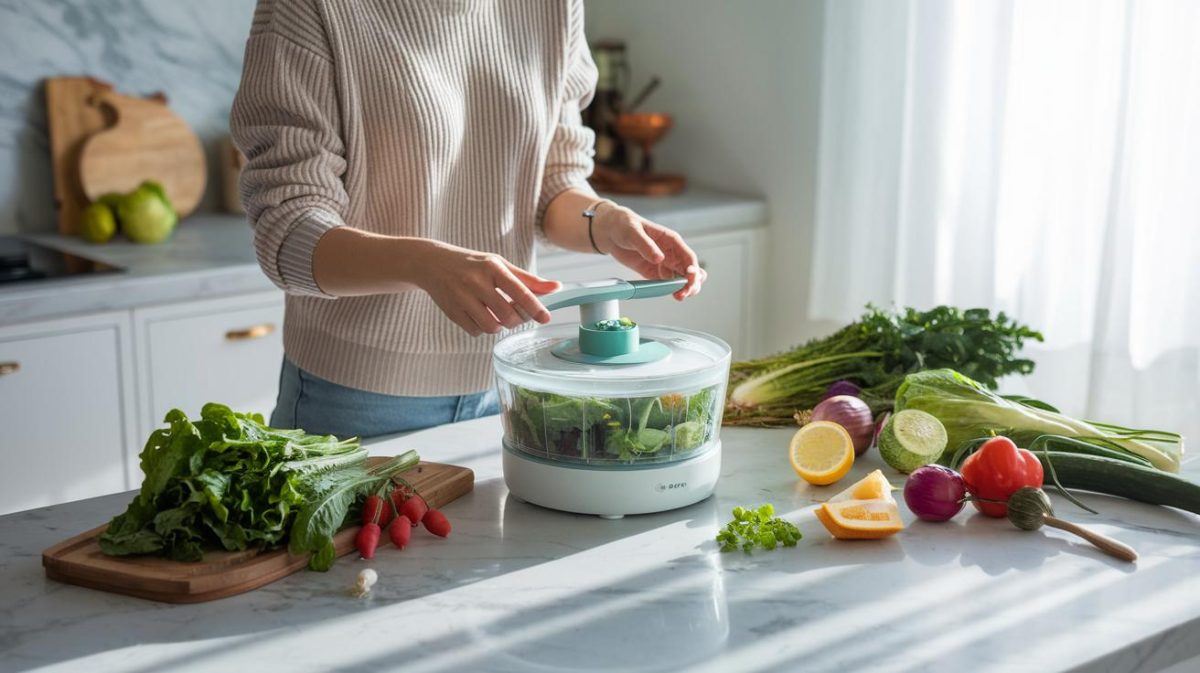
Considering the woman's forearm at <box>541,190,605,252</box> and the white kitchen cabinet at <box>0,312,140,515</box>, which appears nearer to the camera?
the woman's forearm at <box>541,190,605,252</box>

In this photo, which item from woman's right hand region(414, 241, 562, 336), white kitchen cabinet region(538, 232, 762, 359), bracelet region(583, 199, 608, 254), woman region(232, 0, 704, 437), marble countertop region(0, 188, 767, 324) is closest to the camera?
woman's right hand region(414, 241, 562, 336)

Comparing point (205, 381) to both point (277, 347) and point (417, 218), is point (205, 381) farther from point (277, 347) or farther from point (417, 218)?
point (417, 218)

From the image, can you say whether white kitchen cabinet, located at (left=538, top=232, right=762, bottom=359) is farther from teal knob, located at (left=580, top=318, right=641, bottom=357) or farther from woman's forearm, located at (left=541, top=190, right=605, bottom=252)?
teal knob, located at (left=580, top=318, right=641, bottom=357)

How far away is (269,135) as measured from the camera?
5.12ft

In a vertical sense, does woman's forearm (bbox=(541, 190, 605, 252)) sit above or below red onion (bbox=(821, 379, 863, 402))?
above

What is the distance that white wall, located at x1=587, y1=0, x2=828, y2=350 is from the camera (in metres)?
3.21

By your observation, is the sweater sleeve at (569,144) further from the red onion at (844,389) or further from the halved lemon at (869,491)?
the halved lemon at (869,491)

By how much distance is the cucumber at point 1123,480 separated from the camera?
4.81 ft

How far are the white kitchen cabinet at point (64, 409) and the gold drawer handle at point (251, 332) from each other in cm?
20

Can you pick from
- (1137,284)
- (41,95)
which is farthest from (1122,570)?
(41,95)

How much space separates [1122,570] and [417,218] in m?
0.98

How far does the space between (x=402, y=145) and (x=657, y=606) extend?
30.3 inches

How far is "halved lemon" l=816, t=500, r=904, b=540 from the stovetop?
1.66 m

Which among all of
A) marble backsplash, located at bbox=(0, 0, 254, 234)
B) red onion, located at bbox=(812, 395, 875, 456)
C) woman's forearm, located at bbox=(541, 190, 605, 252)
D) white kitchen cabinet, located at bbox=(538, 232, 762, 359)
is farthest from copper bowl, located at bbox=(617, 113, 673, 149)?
red onion, located at bbox=(812, 395, 875, 456)
